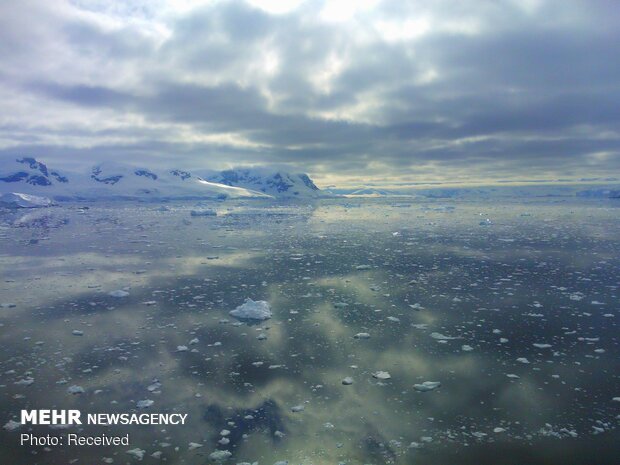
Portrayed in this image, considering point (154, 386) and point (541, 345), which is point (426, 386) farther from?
point (154, 386)

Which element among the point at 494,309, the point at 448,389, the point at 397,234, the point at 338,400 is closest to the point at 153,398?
the point at 338,400

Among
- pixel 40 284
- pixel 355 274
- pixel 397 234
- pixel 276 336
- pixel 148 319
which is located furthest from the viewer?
pixel 397 234

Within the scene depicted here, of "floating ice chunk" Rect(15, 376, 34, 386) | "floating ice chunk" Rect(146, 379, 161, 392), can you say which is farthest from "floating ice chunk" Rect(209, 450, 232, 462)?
"floating ice chunk" Rect(15, 376, 34, 386)

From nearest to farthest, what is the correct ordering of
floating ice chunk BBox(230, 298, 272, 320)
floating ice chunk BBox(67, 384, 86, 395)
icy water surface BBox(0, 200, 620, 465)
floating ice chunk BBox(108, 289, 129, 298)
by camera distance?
icy water surface BBox(0, 200, 620, 465) < floating ice chunk BBox(67, 384, 86, 395) < floating ice chunk BBox(230, 298, 272, 320) < floating ice chunk BBox(108, 289, 129, 298)

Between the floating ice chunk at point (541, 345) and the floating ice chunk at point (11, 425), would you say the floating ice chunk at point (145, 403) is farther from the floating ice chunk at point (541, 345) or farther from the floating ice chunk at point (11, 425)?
the floating ice chunk at point (541, 345)

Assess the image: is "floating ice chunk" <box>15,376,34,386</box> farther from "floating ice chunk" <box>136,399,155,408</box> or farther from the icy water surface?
"floating ice chunk" <box>136,399,155,408</box>

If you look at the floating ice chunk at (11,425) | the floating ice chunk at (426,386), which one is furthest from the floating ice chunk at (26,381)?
the floating ice chunk at (426,386)

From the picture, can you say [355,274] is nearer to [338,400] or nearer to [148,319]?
[148,319]
